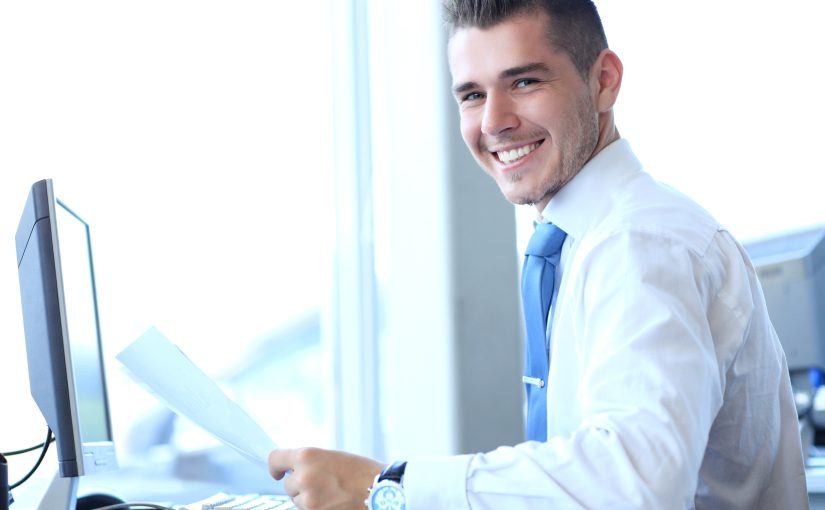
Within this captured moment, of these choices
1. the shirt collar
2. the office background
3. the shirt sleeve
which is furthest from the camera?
the office background

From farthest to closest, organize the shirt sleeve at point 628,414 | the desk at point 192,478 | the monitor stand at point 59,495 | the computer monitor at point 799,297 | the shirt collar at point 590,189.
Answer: the desk at point 192,478, the computer monitor at point 799,297, the shirt collar at point 590,189, the monitor stand at point 59,495, the shirt sleeve at point 628,414

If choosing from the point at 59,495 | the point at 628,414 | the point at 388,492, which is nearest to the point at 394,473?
the point at 388,492

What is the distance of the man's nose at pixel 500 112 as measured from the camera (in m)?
1.45

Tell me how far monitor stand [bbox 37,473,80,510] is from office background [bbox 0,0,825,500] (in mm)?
1321

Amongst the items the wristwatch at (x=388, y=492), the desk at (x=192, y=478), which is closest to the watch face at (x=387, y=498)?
the wristwatch at (x=388, y=492)

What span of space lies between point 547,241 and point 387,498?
1.78 feet

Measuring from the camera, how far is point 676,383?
3.31 ft

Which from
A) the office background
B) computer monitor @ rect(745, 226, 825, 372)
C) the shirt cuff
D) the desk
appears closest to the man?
the shirt cuff

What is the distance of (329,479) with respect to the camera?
1.10 meters

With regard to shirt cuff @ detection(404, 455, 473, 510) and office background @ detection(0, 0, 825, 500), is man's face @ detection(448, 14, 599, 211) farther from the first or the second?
office background @ detection(0, 0, 825, 500)

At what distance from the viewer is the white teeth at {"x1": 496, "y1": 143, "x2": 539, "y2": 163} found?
1.48 metres

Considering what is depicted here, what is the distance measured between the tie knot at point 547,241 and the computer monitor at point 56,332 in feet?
2.38

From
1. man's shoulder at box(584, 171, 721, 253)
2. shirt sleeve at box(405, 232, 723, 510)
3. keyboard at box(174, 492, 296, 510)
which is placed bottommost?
keyboard at box(174, 492, 296, 510)

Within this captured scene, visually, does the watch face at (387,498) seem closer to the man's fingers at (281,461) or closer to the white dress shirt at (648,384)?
the white dress shirt at (648,384)
